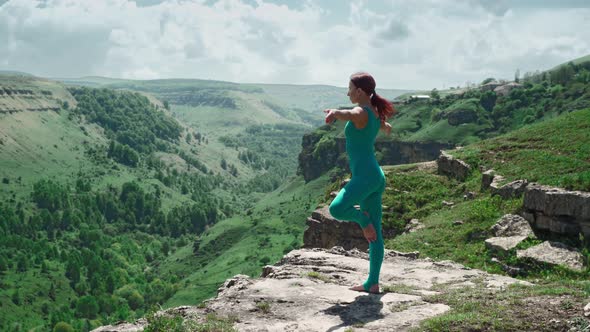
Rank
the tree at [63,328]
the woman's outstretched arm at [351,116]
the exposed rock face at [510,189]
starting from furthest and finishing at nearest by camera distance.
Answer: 1. the tree at [63,328]
2. the exposed rock face at [510,189]
3. the woman's outstretched arm at [351,116]

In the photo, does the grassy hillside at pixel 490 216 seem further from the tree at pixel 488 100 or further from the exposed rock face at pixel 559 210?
the tree at pixel 488 100

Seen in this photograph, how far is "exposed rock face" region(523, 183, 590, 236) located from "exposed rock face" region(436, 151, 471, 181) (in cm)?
1327

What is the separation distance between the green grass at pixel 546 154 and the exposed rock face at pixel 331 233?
8677 mm

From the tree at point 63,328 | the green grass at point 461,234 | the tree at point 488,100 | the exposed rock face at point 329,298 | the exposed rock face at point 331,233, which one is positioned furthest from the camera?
the tree at point 488,100

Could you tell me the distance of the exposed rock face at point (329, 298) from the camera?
10.4m

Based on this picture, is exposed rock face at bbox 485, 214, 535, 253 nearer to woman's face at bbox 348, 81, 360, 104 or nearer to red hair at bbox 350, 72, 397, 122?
red hair at bbox 350, 72, 397, 122

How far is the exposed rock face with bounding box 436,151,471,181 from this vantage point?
33.1m

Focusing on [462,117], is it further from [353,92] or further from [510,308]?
[510,308]

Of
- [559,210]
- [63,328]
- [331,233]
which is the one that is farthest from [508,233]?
[63,328]

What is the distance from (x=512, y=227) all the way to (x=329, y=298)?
11.3 m

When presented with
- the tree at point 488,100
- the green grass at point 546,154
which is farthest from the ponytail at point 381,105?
the tree at point 488,100

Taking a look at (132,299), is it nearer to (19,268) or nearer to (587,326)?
(19,268)

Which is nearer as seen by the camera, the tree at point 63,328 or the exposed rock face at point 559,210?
the exposed rock face at point 559,210

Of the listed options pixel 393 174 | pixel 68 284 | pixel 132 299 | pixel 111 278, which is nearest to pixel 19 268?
pixel 68 284
